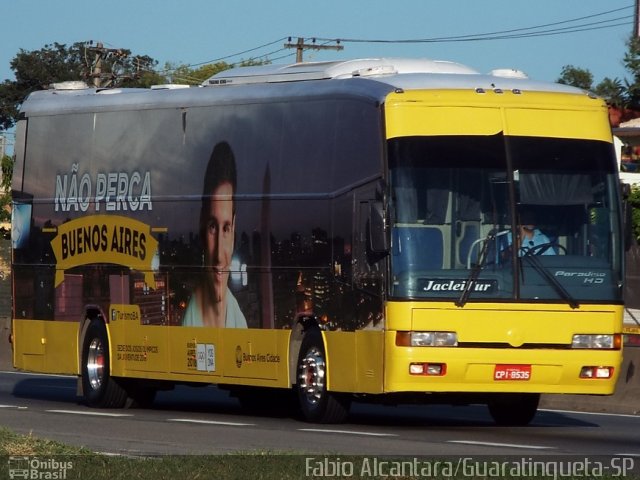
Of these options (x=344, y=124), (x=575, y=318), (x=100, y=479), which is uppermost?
(x=344, y=124)

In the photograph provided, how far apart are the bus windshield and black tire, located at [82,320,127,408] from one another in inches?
238

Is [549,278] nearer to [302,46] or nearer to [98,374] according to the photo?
[98,374]

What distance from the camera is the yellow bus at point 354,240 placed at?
16750 mm

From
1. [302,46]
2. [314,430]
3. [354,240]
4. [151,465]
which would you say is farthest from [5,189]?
[151,465]

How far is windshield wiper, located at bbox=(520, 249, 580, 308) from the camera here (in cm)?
1694

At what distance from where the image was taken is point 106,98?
867 inches

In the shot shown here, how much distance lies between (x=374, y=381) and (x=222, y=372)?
3103mm

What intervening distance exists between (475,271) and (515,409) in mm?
2831

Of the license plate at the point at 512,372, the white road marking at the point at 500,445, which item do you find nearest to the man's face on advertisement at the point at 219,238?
the license plate at the point at 512,372

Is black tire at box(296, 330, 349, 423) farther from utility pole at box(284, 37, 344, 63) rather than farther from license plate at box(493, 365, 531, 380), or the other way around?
utility pole at box(284, 37, 344, 63)

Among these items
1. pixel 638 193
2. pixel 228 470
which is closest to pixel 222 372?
pixel 228 470

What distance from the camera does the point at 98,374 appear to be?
2180cm

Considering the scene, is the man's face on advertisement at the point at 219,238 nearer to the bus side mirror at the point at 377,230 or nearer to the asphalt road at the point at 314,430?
the asphalt road at the point at 314,430

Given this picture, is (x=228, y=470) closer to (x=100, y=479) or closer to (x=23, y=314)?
(x=100, y=479)
